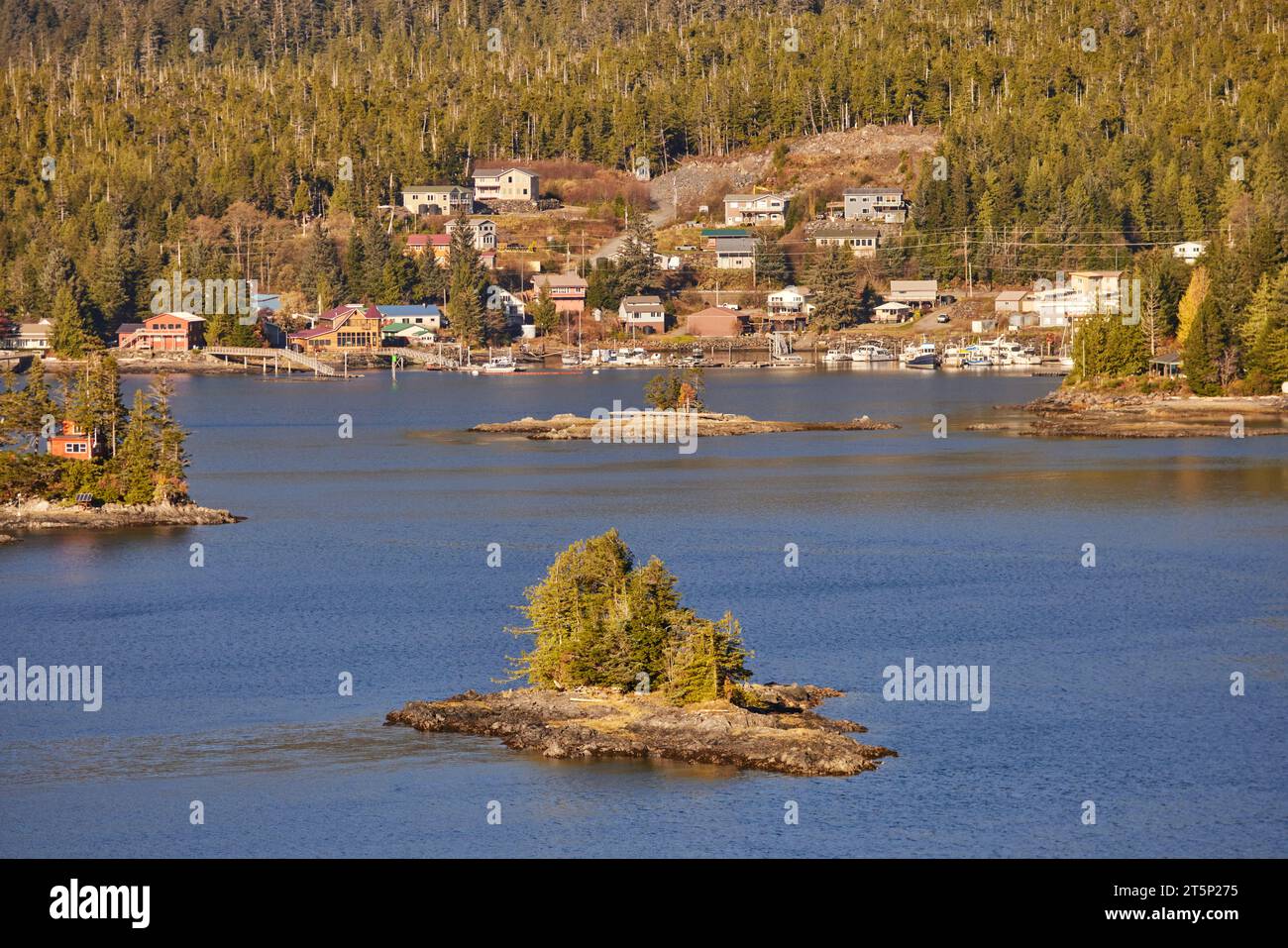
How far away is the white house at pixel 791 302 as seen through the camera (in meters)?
162

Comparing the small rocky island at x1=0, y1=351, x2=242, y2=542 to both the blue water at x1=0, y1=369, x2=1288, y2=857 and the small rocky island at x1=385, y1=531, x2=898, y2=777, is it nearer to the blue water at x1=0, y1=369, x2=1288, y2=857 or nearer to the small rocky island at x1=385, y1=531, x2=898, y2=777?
the blue water at x1=0, y1=369, x2=1288, y2=857

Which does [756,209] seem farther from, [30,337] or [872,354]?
[30,337]

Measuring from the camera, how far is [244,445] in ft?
311

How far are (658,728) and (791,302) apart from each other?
131413 millimetres

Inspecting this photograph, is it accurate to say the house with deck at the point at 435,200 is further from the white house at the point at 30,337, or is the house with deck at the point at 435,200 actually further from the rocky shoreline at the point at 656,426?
the rocky shoreline at the point at 656,426

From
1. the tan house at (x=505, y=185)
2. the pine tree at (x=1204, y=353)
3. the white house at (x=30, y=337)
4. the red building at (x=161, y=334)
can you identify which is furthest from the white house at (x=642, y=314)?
the pine tree at (x=1204, y=353)

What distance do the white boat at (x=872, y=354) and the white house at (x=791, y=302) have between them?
8609 mm

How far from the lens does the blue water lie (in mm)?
30047

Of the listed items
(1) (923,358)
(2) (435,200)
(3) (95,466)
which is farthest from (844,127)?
(3) (95,466)

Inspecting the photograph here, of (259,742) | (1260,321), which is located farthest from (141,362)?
(259,742)

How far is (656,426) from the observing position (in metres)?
99.0

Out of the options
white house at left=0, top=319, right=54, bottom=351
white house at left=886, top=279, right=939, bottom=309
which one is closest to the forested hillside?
Answer: white house at left=886, top=279, right=939, bottom=309
